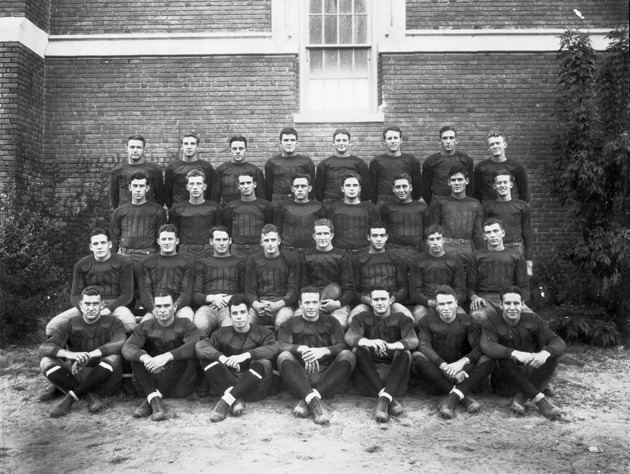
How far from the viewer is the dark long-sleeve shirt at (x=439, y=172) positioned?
828cm

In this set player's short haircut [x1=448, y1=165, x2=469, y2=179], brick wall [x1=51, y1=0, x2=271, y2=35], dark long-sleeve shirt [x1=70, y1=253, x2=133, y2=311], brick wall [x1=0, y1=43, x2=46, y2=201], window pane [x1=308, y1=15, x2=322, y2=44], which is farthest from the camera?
window pane [x1=308, y1=15, x2=322, y2=44]

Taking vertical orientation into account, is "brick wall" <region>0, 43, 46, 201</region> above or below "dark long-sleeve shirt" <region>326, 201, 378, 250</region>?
above

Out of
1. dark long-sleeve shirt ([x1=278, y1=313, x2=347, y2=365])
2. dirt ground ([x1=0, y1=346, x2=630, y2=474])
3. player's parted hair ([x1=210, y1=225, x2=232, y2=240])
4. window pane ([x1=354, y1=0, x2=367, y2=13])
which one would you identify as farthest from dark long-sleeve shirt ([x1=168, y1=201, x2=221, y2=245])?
window pane ([x1=354, y1=0, x2=367, y2=13])

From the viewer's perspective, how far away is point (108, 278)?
706 centimetres

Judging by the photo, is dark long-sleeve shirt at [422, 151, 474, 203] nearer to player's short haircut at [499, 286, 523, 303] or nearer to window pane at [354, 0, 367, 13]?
player's short haircut at [499, 286, 523, 303]

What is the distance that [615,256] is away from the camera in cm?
862

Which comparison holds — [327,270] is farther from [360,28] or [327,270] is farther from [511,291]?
[360,28]

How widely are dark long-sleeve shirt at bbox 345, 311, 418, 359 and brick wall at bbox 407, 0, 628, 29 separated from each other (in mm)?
5879

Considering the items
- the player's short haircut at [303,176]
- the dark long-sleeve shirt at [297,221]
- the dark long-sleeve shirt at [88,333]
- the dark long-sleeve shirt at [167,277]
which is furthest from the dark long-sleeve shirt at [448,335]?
the dark long-sleeve shirt at [88,333]

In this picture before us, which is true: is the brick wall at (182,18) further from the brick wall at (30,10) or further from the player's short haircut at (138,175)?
the player's short haircut at (138,175)

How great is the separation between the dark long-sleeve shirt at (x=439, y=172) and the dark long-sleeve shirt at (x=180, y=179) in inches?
106

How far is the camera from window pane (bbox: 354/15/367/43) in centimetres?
1092

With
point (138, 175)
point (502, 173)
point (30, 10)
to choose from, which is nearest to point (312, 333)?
point (138, 175)

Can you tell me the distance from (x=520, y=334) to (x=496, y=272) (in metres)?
0.86
